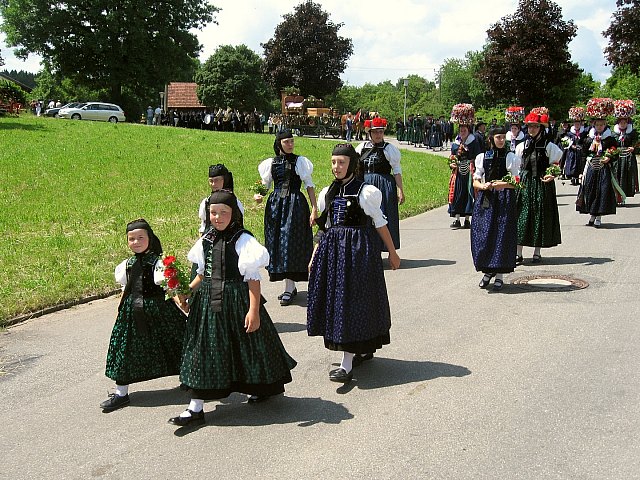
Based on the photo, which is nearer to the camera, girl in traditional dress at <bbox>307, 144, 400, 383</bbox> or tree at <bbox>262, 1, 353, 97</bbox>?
girl in traditional dress at <bbox>307, 144, 400, 383</bbox>

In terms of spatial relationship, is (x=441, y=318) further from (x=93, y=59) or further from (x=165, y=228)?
(x=93, y=59)

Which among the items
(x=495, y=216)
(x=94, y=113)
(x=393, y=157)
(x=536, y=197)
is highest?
(x=94, y=113)

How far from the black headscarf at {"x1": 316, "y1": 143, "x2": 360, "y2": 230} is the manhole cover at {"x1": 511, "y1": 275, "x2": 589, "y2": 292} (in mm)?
3991

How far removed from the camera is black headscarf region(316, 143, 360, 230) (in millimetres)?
5973

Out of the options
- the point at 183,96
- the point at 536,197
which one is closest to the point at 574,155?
the point at 536,197

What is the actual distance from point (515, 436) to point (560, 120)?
37.2 metres

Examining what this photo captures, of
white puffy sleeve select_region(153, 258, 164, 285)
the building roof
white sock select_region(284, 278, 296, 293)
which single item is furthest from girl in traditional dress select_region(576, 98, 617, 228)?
the building roof

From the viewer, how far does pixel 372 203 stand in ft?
19.5

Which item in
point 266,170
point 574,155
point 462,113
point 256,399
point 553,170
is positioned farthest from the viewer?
point 574,155

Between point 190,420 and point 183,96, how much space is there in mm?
80611

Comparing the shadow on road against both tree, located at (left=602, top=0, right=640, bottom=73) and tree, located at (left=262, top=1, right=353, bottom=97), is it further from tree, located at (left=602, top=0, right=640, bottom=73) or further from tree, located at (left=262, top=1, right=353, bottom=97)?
tree, located at (left=262, top=1, right=353, bottom=97)

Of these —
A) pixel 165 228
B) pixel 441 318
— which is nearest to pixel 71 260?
pixel 165 228

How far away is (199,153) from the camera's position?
23.7m

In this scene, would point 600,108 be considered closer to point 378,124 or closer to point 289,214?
point 378,124
